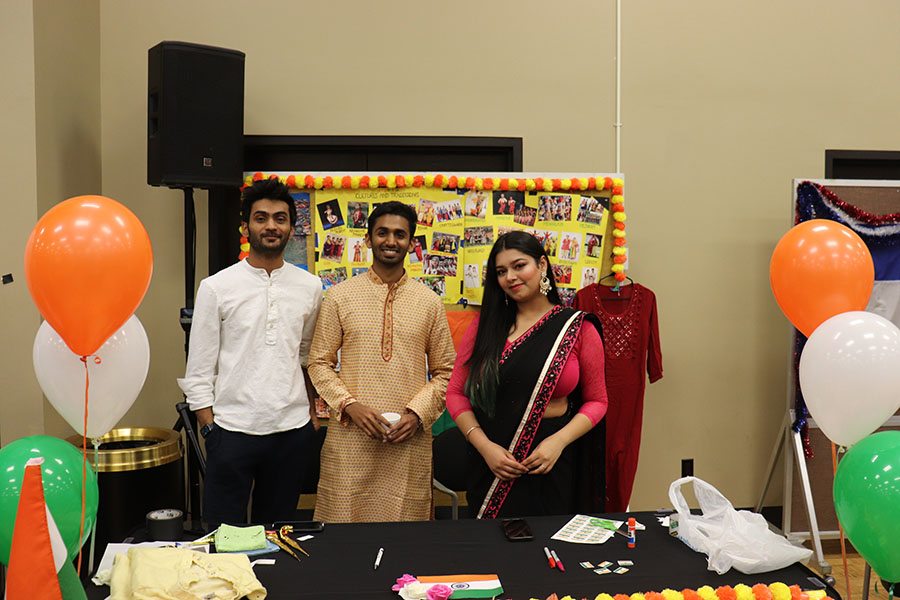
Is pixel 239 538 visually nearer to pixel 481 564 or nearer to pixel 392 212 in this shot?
pixel 481 564

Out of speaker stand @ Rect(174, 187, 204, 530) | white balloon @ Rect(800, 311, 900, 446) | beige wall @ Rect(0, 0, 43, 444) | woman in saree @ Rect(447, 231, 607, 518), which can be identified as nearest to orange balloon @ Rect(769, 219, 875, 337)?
white balloon @ Rect(800, 311, 900, 446)

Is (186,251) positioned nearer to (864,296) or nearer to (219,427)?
(219,427)

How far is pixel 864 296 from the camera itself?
7.16 feet

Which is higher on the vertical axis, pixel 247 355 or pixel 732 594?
pixel 247 355

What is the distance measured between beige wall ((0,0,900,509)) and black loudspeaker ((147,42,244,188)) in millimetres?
435

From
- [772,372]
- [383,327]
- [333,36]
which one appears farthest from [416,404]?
[772,372]

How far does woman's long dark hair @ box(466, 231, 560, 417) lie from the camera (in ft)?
7.18

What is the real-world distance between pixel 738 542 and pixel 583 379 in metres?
0.75

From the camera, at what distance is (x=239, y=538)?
63.5 inches

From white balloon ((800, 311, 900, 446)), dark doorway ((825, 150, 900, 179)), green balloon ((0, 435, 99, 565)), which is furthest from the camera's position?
dark doorway ((825, 150, 900, 179))

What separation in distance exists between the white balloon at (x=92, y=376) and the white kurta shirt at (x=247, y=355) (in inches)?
20.0

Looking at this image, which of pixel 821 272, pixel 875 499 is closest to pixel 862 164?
pixel 821 272

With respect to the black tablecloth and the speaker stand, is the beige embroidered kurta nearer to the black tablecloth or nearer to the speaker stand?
the black tablecloth

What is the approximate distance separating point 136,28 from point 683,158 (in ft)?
9.28
